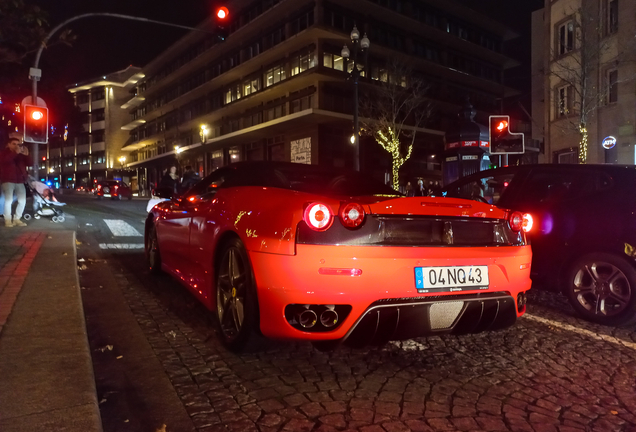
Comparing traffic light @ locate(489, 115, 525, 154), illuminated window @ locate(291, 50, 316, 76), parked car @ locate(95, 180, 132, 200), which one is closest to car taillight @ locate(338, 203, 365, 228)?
traffic light @ locate(489, 115, 525, 154)

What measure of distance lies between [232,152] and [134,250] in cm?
3934

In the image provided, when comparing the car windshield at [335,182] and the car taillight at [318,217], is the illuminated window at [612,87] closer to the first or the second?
the car windshield at [335,182]

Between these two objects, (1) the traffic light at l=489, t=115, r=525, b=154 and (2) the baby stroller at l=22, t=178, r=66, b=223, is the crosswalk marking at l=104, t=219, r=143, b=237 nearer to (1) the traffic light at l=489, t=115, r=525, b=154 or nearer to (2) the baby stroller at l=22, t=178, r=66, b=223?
(2) the baby stroller at l=22, t=178, r=66, b=223

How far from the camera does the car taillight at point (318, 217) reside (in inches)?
113

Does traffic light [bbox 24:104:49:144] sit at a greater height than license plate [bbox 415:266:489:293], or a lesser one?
greater

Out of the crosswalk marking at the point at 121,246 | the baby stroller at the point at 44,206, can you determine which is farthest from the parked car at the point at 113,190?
the crosswalk marking at the point at 121,246

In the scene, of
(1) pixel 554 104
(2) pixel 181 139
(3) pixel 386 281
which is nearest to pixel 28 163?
(3) pixel 386 281

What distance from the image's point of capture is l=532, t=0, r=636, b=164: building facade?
18.4 m

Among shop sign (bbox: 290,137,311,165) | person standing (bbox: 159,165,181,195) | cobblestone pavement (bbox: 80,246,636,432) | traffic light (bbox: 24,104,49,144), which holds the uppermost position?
shop sign (bbox: 290,137,311,165)

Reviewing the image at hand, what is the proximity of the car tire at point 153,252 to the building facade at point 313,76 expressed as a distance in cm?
2712

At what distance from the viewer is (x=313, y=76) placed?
34.2 metres

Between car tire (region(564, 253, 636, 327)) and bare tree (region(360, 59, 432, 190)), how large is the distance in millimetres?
26861

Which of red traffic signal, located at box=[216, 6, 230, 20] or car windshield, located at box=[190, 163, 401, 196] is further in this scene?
red traffic signal, located at box=[216, 6, 230, 20]

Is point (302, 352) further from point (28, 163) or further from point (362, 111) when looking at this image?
point (362, 111)
